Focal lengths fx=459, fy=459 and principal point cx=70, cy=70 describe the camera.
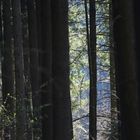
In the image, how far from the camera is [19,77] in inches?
419

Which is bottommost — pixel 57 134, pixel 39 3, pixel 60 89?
pixel 57 134

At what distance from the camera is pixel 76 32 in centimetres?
2164

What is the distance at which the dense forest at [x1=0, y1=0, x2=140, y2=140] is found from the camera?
8.25ft

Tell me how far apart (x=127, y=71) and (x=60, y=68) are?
6.59 m

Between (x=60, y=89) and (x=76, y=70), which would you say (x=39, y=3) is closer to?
(x=60, y=89)

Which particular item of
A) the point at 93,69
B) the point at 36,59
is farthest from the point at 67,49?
the point at 93,69

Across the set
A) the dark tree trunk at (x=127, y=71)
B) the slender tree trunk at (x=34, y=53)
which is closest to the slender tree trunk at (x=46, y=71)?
the slender tree trunk at (x=34, y=53)

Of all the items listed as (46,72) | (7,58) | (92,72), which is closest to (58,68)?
(46,72)

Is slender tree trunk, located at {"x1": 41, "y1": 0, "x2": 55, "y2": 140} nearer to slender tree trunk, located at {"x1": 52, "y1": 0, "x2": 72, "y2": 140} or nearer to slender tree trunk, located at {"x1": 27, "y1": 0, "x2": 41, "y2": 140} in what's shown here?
slender tree trunk, located at {"x1": 27, "y1": 0, "x2": 41, "y2": 140}

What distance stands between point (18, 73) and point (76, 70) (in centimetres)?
1273

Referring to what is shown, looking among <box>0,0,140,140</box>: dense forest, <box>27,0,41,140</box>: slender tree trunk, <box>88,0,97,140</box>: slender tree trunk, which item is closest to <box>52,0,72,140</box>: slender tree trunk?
<box>0,0,140,140</box>: dense forest

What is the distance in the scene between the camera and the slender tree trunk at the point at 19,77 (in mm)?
10582

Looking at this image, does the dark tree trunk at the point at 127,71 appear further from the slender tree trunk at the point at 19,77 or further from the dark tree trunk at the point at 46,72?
the dark tree trunk at the point at 46,72

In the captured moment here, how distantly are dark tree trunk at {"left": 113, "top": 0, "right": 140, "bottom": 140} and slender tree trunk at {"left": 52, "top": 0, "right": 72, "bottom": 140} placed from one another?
21.5 feet
